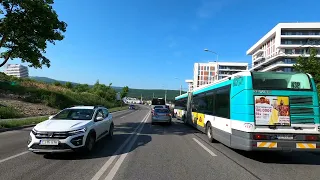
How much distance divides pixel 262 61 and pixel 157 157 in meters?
92.1

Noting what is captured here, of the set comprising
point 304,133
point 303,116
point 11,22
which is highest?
point 11,22

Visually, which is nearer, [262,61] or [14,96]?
[14,96]

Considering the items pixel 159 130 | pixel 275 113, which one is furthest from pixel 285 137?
pixel 159 130

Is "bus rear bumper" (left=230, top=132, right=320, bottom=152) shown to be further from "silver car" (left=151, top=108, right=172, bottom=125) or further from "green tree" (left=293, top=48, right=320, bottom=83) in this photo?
"green tree" (left=293, top=48, right=320, bottom=83)

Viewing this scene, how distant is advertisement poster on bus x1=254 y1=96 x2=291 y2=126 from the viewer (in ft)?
26.7

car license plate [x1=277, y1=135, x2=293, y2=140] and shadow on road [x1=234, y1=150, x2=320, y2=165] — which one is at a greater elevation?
car license plate [x1=277, y1=135, x2=293, y2=140]

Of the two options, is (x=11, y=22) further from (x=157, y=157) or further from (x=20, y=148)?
(x=157, y=157)

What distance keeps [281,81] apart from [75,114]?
23.6 ft

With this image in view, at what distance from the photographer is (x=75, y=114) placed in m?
9.82

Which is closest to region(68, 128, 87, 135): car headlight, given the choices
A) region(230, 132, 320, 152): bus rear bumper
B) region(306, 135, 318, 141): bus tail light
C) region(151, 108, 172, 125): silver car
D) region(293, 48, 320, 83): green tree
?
region(230, 132, 320, 152): bus rear bumper

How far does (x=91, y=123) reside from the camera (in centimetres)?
896

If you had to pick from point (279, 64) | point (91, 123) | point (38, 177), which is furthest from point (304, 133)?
point (279, 64)

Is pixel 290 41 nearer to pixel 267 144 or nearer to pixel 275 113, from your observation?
pixel 275 113

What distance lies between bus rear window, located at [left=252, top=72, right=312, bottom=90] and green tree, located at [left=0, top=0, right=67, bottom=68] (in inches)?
480
